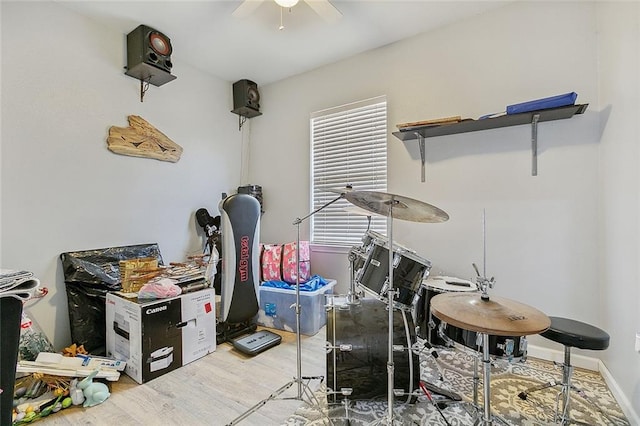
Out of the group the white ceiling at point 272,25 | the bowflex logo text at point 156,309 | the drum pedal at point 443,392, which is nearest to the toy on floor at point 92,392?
the bowflex logo text at point 156,309

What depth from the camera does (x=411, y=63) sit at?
2.76 m

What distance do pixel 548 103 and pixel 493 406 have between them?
6.62ft

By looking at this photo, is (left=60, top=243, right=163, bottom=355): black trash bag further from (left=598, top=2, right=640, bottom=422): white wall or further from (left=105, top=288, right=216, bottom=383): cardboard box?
(left=598, top=2, right=640, bottom=422): white wall

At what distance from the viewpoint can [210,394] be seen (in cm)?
183

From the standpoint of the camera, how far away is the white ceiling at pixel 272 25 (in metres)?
2.34

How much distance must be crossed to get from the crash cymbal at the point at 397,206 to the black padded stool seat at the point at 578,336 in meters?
0.77

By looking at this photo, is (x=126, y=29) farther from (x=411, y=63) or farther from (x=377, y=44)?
(x=411, y=63)

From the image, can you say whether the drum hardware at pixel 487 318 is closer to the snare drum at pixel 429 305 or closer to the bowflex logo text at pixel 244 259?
the snare drum at pixel 429 305

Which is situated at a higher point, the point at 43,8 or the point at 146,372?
the point at 43,8

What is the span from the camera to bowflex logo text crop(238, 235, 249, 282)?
254 centimetres

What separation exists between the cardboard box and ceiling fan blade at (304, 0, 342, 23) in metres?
2.38

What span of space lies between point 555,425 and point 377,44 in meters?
3.27

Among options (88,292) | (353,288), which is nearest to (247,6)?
(353,288)

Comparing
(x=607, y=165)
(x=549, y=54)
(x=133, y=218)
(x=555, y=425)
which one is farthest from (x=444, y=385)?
(x=133, y=218)
